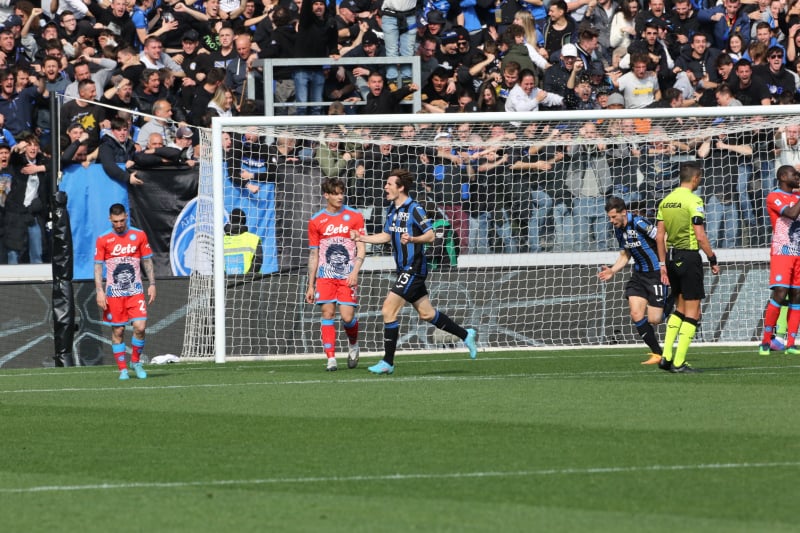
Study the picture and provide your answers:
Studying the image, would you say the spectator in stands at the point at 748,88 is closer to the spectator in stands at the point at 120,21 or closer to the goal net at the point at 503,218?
the goal net at the point at 503,218

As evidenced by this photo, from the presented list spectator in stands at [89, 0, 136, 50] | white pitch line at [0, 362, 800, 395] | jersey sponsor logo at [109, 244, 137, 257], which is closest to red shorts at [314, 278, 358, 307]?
white pitch line at [0, 362, 800, 395]

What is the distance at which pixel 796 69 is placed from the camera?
2262 centimetres

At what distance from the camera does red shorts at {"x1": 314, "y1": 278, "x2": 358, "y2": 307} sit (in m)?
16.0

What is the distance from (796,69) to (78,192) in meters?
11.5

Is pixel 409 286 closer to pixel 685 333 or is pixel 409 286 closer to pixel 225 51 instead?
pixel 685 333

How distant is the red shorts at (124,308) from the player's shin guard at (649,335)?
5686mm

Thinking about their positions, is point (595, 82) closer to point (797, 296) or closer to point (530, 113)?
point (530, 113)

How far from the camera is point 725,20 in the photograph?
76.6 feet

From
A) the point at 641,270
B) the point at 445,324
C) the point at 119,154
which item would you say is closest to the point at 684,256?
the point at 641,270

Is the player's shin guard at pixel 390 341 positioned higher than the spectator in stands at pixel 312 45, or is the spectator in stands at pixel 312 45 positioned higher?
the spectator in stands at pixel 312 45

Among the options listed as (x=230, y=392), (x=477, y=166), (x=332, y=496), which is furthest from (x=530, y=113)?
(x=332, y=496)

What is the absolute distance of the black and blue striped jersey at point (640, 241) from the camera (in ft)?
53.1

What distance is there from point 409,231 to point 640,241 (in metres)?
2.98

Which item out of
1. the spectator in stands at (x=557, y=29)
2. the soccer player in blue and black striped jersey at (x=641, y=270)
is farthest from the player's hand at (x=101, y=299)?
the spectator in stands at (x=557, y=29)
